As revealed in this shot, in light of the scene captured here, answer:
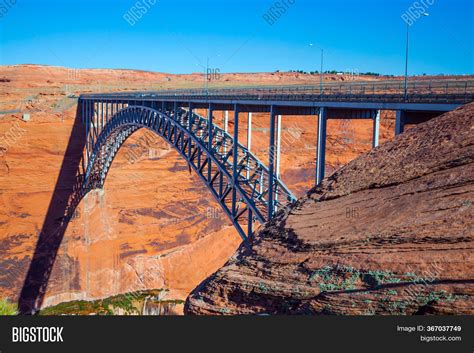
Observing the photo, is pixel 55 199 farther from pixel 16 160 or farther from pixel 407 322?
pixel 407 322

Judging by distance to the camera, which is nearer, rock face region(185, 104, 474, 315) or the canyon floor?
rock face region(185, 104, 474, 315)

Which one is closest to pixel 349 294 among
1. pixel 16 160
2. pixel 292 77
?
pixel 16 160

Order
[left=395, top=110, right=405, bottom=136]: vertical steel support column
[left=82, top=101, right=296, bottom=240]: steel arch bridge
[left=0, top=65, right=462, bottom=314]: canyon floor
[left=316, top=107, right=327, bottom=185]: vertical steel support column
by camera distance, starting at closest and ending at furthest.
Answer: [left=395, top=110, right=405, bottom=136]: vertical steel support column < [left=316, top=107, right=327, bottom=185]: vertical steel support column < [left=82, top=101, right=296, bottom=240]: steel arch bridge < [left=0, top=65, right=462, bottom=314]: canyon floor

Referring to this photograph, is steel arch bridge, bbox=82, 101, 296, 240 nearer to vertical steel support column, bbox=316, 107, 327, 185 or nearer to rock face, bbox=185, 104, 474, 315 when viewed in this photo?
vertical steel support column, bbox=316, 107, 327, 185

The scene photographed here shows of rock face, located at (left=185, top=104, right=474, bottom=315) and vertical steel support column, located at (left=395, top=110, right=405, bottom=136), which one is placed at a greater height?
vertical steel support column, located at (left=395, top=110, right=405, bottom=136)

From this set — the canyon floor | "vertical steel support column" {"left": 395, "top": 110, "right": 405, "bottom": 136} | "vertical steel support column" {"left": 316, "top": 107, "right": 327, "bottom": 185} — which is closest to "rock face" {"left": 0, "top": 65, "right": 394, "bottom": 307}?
the canyon floor
